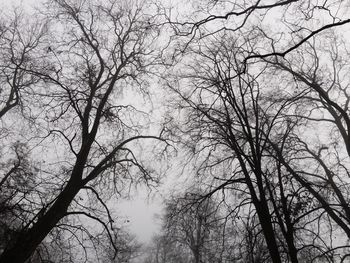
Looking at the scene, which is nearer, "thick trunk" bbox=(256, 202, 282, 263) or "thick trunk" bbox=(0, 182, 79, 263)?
"thick trunk" bbox=(256, 202, 282, 263)

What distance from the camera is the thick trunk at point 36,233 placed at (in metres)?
6.16

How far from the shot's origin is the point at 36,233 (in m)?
6.62

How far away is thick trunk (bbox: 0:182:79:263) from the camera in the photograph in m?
6.16

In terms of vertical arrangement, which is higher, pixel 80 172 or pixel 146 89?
pixel 146 89

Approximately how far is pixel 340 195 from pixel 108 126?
7997 millimetres

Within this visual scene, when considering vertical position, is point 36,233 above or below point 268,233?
below

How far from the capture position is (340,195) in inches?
360

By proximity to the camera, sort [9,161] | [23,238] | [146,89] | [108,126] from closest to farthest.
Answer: [23,238]
[108,126]
[146,89]
[9,161]

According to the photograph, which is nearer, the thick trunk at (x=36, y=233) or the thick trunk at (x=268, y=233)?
the thick trunk at (x=268, y=233)

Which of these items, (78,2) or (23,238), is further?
(78,2)

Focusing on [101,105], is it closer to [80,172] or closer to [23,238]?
[80,172]

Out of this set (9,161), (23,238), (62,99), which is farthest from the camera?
(9,161)

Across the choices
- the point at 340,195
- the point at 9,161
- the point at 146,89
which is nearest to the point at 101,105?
the point at 146,89

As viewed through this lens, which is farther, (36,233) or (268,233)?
(36,233)
